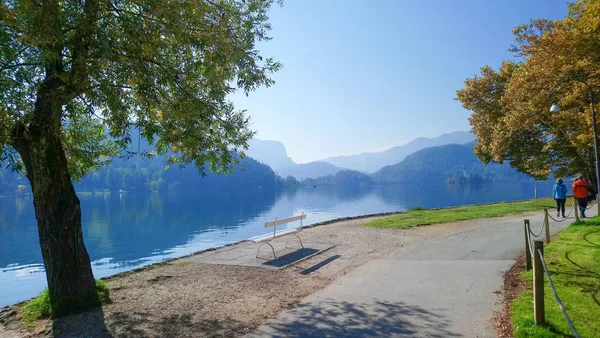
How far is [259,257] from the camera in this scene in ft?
37.2

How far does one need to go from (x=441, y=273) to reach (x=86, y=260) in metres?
7.44

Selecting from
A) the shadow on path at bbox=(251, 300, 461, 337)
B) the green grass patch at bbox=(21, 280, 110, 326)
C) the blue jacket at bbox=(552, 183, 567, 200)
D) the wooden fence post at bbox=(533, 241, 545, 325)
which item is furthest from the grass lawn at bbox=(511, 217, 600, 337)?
the green grass patch at bbox=(21, 280, 110, 326)

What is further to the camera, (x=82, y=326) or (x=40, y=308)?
(x=40, y=308)

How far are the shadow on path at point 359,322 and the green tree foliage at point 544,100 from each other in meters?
14.7

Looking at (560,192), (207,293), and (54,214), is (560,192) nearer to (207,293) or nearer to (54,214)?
(207,293)

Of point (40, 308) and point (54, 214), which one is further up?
point (54, 214)

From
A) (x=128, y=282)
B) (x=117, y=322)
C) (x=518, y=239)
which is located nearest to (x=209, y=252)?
(x=128, y=282)

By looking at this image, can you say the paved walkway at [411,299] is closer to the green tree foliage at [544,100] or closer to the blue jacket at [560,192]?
the blue jacket at [560,192]

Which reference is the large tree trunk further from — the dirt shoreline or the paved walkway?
the paved walkway

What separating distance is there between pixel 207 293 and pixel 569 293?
6605 millimetres

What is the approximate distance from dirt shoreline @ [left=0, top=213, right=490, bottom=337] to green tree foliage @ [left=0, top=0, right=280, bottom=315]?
939 mm

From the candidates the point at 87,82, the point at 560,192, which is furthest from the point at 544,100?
the point at 87,82

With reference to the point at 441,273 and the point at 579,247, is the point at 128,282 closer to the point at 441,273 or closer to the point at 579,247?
the point at 441,273

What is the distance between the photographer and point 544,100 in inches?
786
